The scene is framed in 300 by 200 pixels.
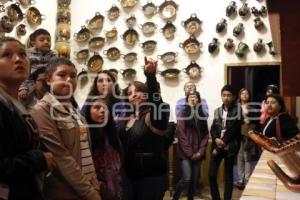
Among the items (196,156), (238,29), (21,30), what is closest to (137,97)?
(196,156)

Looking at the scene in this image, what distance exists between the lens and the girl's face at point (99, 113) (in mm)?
2160

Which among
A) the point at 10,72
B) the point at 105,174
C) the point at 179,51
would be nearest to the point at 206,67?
the point at 179,51

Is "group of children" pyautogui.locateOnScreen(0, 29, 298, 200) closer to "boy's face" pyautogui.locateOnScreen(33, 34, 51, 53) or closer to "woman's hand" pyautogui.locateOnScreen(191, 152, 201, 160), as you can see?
"boy's face" pyautogui.locateOnScreen(33, 34, 51, 53)

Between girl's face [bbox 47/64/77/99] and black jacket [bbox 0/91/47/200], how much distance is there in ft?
1.34

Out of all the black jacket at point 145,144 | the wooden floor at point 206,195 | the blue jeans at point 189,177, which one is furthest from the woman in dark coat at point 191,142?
the black jacket at point 145,144

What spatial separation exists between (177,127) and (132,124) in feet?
6.25

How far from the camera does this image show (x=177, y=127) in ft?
14.1

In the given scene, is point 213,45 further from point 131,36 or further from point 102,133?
point 102,133

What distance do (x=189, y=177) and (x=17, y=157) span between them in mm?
2902

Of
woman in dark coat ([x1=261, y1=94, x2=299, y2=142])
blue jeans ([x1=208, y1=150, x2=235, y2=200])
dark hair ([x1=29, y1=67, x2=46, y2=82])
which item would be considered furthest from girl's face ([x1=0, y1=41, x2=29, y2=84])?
blue jeans ([x1=208, y1=150, x2=235, y2=200])

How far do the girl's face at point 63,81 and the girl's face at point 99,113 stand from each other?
287 mm

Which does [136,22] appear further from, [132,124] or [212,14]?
[132,124]

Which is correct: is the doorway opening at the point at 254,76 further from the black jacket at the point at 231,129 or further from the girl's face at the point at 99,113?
the girl's face at the point at 99,113

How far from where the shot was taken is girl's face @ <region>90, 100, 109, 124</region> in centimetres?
216
